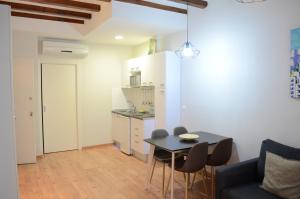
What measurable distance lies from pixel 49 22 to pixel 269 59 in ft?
13.1

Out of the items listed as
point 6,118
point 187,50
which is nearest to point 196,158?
point 187,50

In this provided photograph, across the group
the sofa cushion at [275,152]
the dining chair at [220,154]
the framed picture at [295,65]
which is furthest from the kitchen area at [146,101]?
the framed picture at [295,65]

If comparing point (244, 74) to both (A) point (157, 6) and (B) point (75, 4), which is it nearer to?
(A) point (157, 6)

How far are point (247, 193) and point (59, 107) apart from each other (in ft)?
14.2

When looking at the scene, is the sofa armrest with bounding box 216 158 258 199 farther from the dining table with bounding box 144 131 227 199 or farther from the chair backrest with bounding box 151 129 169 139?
the chair backrest with bounding box 151 129 169 139

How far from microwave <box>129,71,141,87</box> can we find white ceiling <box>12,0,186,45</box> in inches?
29.5

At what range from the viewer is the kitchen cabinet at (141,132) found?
4.51 m

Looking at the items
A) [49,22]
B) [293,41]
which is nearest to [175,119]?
[293,41]

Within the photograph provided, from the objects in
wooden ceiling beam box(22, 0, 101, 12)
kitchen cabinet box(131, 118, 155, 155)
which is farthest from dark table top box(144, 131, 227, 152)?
wooden ceiling beam box(22, 0, 101, 12)

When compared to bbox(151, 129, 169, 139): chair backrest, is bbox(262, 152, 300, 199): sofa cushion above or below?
below

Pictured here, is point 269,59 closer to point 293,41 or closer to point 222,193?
point 293,41

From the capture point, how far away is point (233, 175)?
2527 millimetres

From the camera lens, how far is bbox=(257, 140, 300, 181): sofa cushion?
7.80ft

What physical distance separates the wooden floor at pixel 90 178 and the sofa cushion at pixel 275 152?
0.97m
